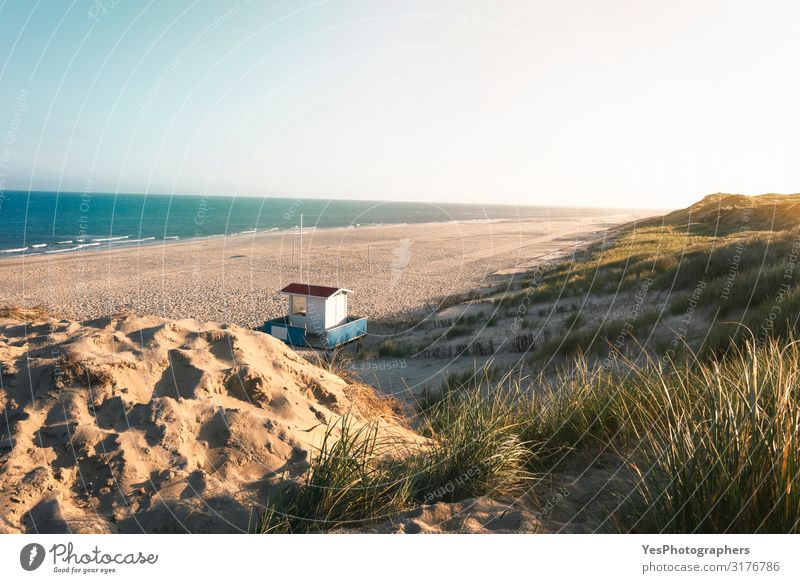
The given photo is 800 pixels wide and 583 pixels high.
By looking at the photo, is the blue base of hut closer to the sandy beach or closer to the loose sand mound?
the sandy beach

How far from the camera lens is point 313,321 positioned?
14945 millimetres

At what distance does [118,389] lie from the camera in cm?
421

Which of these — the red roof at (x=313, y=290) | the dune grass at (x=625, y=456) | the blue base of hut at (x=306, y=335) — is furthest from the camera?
the red roof at (x=313, y=290)

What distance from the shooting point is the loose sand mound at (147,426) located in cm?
327

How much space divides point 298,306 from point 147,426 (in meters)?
11.5

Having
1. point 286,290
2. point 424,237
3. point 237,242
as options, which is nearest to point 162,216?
point 237,242

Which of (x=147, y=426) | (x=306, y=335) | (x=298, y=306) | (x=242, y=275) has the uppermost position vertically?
(x=147, y=426)

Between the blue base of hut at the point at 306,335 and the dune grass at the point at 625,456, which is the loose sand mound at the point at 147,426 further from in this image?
the blue base of hut at the point at 306,335

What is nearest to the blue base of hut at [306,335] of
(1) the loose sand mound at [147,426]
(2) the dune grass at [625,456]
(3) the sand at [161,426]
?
(3) the sand at [161,426]

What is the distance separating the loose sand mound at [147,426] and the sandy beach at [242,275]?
1360 centimetres

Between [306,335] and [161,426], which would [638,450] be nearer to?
[161,426]

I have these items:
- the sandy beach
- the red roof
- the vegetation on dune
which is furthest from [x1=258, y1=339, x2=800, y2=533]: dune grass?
the sandy beach

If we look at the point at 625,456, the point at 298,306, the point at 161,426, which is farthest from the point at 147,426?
the point at 298,306
